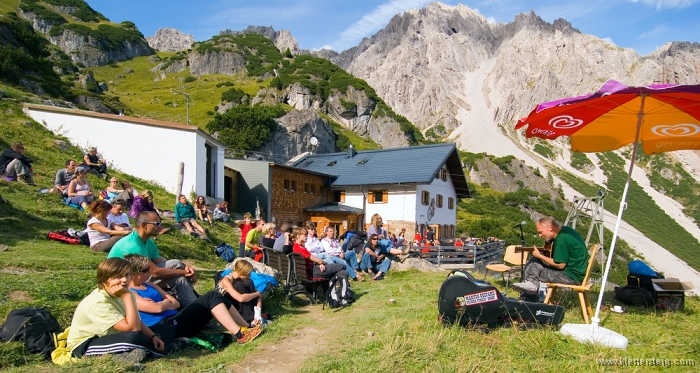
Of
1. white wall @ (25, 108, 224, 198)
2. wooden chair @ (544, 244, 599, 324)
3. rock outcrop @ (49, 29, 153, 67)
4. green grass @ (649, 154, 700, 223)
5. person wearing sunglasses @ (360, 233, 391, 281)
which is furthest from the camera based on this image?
rock outcrop @ (49, 29, 153, 67)

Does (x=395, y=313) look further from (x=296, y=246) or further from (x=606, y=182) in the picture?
(x=606, y=182)

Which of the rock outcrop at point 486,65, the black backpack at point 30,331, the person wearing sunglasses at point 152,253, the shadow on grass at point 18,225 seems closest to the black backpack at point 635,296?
the person wearing sunglasses at point 152,253

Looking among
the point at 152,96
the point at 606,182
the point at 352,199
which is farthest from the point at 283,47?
the point at 352,199

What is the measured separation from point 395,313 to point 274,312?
1688 millimetres

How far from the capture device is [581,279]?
5406 millimetres

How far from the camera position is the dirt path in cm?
378

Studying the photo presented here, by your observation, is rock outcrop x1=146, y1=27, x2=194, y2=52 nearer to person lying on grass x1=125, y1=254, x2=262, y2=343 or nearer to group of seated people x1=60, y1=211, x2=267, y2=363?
group of seated people x1=60, y1=211, x2=267, y2=363

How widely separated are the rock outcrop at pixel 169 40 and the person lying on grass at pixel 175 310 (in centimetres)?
16211

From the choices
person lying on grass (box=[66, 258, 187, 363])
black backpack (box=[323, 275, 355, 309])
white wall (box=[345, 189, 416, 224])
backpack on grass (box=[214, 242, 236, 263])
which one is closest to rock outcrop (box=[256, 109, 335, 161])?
white wall (box=[345, 189, 416, 224])

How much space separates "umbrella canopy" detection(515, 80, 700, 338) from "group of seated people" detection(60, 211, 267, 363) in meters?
3.90

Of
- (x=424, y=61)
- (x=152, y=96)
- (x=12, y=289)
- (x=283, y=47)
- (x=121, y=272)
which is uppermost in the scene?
(x=283, y=47)

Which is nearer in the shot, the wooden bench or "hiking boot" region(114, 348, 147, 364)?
"hiking boot" region(114, 348, 147, 364)

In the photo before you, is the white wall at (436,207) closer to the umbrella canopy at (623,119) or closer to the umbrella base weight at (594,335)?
the umbrella canopy at (623,119)

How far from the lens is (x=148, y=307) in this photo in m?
4.33
